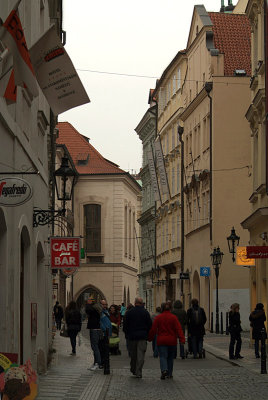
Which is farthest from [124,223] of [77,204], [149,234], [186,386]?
[186,386]

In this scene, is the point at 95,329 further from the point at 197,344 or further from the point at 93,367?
the point at 197,344

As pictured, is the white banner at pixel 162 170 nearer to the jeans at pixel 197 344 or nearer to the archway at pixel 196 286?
the archway at pixel 196 286

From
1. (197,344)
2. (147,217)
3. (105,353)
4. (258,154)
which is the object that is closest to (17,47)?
(105,353)

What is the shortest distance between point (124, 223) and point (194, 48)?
111ft

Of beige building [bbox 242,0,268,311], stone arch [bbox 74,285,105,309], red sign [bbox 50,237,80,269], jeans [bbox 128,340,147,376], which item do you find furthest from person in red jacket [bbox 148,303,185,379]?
stone arch [bbox 74,285,105,309]

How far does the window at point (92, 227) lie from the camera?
86.9 m

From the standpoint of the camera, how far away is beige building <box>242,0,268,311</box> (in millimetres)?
29578

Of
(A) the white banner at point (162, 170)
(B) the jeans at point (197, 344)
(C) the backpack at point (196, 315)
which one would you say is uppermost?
(A) the white banner at point (162, 170)

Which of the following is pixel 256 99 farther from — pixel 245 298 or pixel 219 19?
pixel 219 19

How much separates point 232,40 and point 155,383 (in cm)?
3501

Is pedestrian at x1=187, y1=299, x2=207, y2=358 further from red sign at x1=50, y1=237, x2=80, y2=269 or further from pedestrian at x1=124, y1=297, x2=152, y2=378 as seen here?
pedestrian at x1=124, y1=297, x2=152, y2=378

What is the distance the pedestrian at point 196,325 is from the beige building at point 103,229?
5601cm

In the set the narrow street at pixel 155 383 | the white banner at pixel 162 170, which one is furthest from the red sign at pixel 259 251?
the white banner at pixel 162 170

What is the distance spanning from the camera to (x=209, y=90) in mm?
49375
